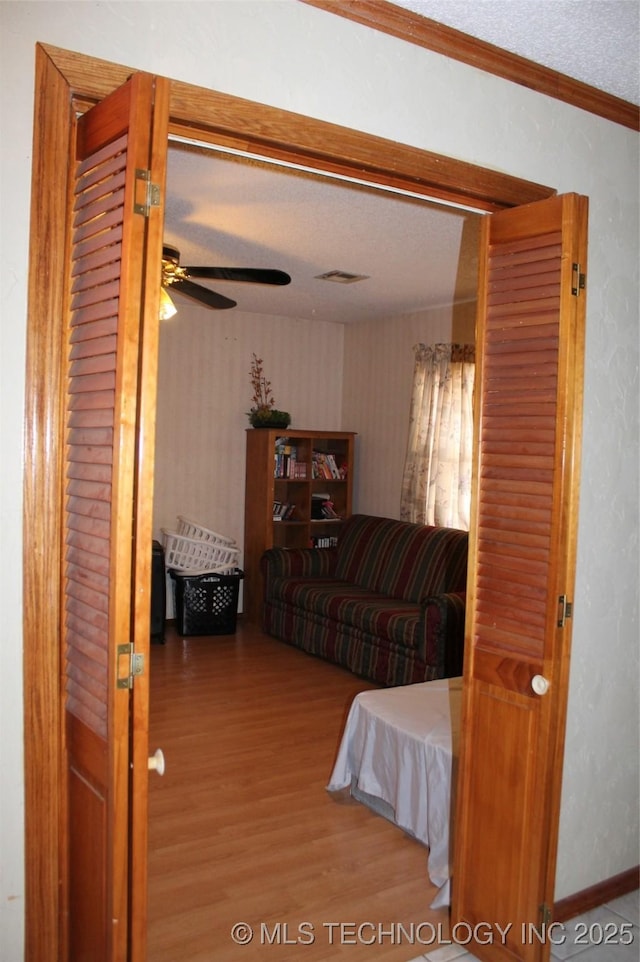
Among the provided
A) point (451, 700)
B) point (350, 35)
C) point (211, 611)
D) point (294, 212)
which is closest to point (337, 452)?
point (211, 611)

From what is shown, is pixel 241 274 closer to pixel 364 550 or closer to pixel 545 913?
pixel 364 550

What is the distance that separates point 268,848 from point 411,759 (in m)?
0.62

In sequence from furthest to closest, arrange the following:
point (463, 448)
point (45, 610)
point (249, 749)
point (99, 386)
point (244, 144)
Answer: point (463, 448), point (249, 749), point (244, 144), point (45, 610), point (99, 386)

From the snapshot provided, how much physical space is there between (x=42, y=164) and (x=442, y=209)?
90.6 inches

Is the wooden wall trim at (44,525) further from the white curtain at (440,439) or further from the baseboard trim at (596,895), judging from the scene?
the white curtain at (440,439)

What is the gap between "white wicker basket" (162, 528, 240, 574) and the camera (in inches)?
229

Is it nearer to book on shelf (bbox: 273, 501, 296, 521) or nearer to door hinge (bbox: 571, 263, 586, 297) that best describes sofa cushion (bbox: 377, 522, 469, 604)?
book on shelf (bbox: 273, 501, 296, 521)

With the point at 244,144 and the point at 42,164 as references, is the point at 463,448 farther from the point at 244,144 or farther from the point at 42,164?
the point at 42,164

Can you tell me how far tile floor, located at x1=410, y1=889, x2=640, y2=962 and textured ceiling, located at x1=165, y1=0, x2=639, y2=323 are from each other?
8.07 feet

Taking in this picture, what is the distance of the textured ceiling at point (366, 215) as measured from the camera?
188 cm

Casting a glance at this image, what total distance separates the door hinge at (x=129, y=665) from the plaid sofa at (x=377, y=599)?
3048mm

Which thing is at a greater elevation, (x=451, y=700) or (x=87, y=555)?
(x=87, y=555)

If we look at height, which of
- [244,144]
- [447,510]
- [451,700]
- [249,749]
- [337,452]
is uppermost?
[244,144]

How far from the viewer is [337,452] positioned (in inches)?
261
